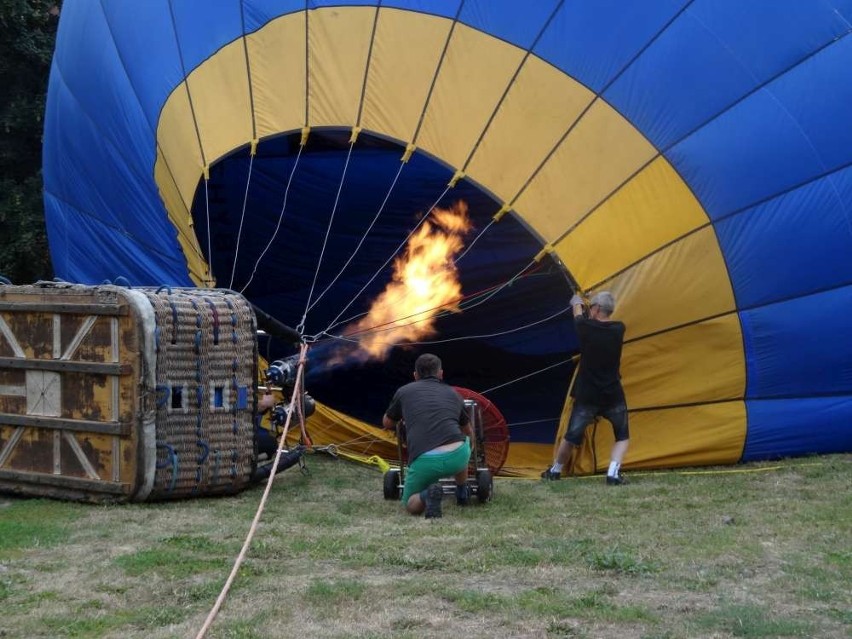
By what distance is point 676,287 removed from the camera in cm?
613

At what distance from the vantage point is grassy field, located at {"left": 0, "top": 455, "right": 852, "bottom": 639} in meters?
3.23

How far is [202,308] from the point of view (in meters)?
5.39

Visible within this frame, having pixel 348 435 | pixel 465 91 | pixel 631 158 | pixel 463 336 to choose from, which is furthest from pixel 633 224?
pixel 348 435

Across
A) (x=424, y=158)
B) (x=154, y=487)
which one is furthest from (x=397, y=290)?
(x=154, y=487)

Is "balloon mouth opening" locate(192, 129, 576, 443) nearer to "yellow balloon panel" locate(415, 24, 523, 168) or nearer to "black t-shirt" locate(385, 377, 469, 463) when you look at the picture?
"yellow balloon panel" locate(415, 24, 523, 168)

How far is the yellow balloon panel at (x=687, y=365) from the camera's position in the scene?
614 cm

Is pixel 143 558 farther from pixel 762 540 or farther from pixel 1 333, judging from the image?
pixel 762 540

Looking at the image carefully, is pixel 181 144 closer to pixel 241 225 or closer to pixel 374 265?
pixel 241 225

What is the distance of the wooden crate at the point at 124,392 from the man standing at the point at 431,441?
0.87 meters

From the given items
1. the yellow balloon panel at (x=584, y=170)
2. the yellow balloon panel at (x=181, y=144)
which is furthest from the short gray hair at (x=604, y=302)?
the yellow balloon panel at (x=181, y=144)

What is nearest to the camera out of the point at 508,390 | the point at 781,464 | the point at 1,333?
the point at 1,333

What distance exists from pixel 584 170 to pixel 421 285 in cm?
131

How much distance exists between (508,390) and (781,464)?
2.01 m

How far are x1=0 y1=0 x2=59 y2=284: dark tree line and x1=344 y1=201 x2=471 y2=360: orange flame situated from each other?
657cm
